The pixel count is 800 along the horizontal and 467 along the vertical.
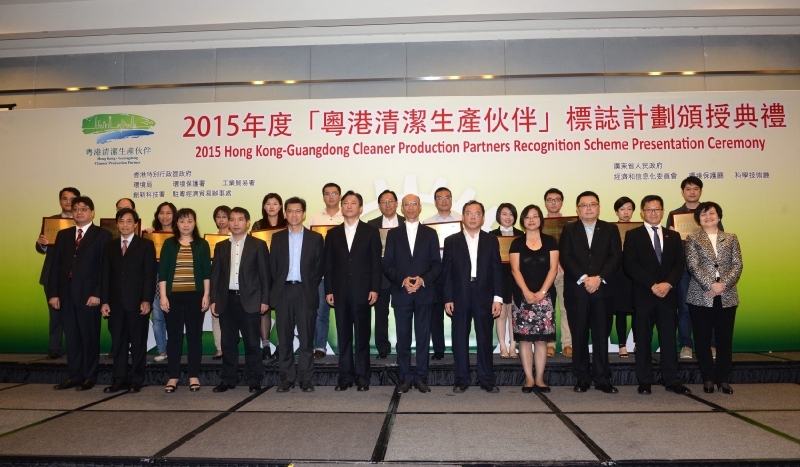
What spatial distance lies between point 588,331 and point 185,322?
128 inches

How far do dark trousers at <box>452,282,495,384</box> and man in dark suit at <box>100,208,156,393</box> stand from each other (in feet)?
8.34

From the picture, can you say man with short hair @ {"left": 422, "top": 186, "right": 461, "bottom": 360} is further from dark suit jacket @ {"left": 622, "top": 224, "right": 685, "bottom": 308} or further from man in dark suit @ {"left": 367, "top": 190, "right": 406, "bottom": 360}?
dark suit jacket @ {"left": 622, "top": 224, "right": 685, "bottom": 308}

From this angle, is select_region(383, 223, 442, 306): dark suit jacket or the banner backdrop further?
the banner backdrop

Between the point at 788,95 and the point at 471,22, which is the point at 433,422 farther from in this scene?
the point at 788,95

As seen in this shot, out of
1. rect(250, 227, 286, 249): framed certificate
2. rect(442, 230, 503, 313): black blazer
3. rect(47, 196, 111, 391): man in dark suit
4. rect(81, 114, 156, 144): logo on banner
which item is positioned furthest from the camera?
rect(81, 114, 156, 144): logo on banner

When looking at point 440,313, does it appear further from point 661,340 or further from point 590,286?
point 661,340

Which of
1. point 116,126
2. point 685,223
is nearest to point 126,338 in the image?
point 116,126

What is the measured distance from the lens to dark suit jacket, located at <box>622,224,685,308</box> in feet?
13.4

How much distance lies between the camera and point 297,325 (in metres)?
4.26

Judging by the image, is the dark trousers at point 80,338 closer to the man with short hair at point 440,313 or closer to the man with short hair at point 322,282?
the man with short hair at point 322,282

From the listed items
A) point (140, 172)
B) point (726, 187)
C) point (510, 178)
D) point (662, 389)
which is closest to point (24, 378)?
point (140, 172)

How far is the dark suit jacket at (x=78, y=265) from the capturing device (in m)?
4.45

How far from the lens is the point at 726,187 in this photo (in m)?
5.68

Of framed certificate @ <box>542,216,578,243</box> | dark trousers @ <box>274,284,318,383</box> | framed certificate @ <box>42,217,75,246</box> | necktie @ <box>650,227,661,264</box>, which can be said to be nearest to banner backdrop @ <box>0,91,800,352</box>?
framed certificate @ <box>42,217,75,246</box>
